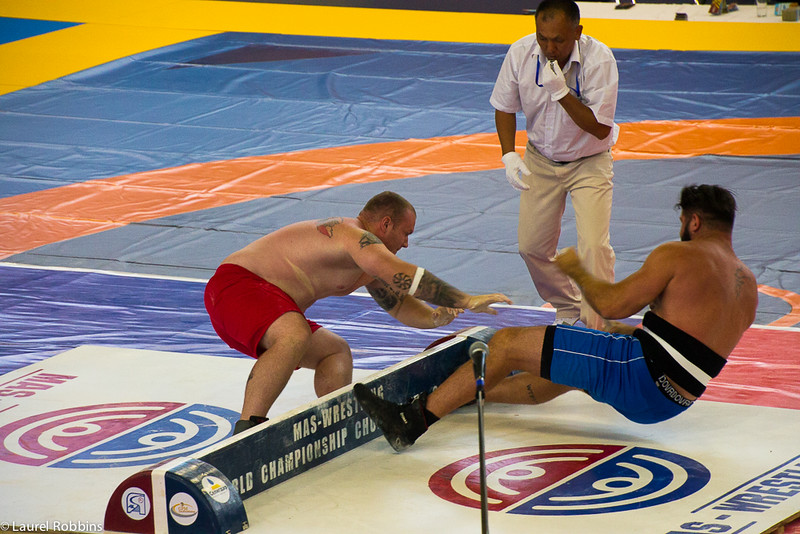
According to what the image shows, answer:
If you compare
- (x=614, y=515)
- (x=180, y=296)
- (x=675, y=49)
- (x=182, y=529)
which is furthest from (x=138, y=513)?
(x=675, y=49)

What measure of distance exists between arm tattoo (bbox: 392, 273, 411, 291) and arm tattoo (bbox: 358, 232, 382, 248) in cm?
18

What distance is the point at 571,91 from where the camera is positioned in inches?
216

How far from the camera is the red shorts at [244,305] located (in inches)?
171

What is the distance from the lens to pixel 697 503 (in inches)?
148

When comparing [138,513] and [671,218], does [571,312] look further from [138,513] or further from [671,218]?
[138,513]

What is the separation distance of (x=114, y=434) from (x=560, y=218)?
2541 mm

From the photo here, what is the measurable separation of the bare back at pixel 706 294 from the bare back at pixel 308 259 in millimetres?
1234

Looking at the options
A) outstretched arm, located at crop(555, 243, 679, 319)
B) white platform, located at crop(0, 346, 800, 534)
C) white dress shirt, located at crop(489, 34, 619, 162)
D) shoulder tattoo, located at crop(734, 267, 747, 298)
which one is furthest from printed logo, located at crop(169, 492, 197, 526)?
white dress shirt, located at crop(489, 34, 619, 162)

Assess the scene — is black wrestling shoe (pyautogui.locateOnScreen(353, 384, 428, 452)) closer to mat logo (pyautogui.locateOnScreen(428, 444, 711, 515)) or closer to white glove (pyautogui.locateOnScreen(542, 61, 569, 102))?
mat logo (pyautogui.locateOnScreen(428, 444, 711, 515))

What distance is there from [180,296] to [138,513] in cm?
279

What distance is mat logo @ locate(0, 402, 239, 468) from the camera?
4.25 metres

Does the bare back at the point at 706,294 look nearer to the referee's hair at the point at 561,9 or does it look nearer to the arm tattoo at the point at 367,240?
the arm tattoo at the point at 367,240

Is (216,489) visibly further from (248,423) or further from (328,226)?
(328,226)

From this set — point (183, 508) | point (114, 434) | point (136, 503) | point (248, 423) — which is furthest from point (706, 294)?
point (114, 434)
